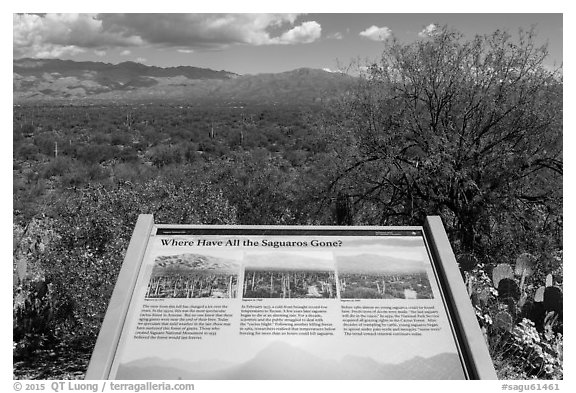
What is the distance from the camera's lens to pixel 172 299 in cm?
385

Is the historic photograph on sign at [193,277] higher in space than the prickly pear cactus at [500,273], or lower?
higher

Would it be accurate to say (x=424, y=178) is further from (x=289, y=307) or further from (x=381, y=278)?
(x=289, y=307)

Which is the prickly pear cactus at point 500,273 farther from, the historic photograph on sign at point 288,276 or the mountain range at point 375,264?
the historic photograph on sign at point 288,276

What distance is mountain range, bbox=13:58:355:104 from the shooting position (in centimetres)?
9900

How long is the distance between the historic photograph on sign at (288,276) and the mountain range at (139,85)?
8045 centimetres

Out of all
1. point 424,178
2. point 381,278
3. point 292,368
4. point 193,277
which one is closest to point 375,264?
point 381,278

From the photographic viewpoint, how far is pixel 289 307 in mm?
3799

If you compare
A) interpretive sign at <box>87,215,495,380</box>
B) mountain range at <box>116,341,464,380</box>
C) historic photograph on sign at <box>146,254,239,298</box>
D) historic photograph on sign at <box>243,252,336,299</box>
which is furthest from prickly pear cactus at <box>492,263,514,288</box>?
historic photograph on sign at <box>146,254,239,298</box>

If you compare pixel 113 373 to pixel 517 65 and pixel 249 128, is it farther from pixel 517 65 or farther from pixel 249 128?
pixel 249 128

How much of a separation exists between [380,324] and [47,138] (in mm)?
25635

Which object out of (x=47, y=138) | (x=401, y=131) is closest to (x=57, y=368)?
(x=401, y=131)

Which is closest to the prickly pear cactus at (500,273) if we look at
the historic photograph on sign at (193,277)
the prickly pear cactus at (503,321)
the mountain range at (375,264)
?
the prickly pear cactus at (503,321)

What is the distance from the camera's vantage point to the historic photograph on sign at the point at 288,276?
3.90m

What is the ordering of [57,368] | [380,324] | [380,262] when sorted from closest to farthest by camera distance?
1. [380,324]
2. [380,262]
3. [57,368]
